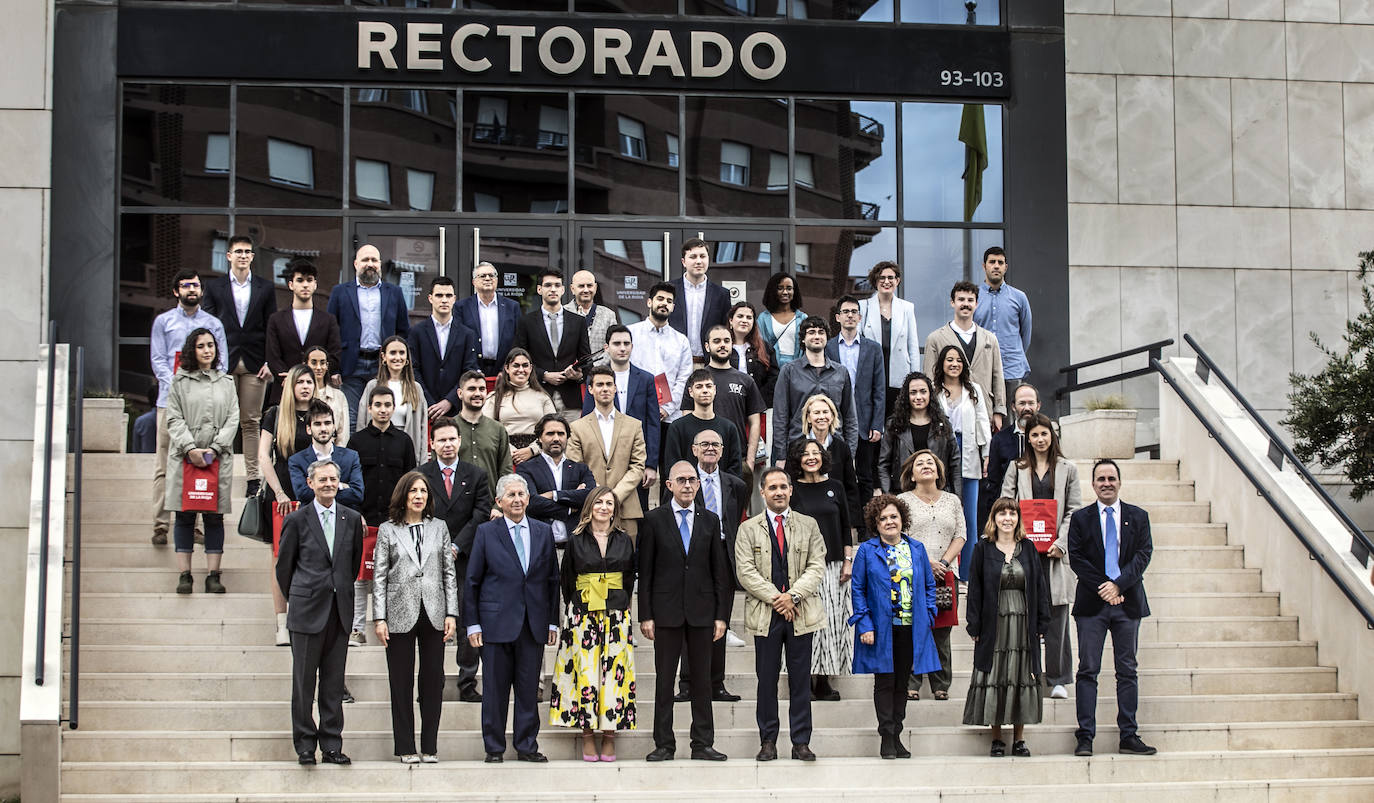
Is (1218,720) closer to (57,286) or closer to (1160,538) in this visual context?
(1160,538)

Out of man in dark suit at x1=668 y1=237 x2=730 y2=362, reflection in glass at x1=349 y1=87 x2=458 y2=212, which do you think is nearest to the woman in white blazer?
man in dark suit at x1=668 y1=237 x2=730 y2=362

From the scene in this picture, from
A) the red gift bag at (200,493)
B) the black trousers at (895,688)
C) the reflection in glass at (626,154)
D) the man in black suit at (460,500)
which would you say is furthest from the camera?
the reflection in glass at (626,154)

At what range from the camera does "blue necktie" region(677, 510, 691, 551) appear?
34.7ft

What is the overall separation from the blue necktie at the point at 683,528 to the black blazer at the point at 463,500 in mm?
1302

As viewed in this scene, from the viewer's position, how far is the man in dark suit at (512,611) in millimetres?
10148

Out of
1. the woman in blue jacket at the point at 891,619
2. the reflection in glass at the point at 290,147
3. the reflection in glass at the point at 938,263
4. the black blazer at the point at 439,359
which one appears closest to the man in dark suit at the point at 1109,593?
the woman in blue jacket at the point at 891,619

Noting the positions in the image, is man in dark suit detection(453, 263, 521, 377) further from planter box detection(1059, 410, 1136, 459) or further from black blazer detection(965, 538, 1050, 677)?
planter box detection(1059, 410, 1136, 459)

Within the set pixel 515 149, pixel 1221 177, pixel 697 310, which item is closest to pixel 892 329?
pixel 697 310

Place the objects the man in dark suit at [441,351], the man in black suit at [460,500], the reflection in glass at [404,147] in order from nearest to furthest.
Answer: the man in black suit at [460,500], the man in dark suit at [441,351], the reflection in glass at [404,147]

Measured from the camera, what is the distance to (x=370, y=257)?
1371 cm

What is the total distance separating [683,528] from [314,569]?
7.76 ft

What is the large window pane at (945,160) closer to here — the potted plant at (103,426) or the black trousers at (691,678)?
the potted plant at (103,426)

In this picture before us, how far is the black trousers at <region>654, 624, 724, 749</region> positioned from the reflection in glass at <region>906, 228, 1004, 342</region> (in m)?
8.95

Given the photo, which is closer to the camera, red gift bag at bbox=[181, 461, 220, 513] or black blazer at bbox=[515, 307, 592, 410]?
red gift bag at bbox=[181, 461, 220, 513]
